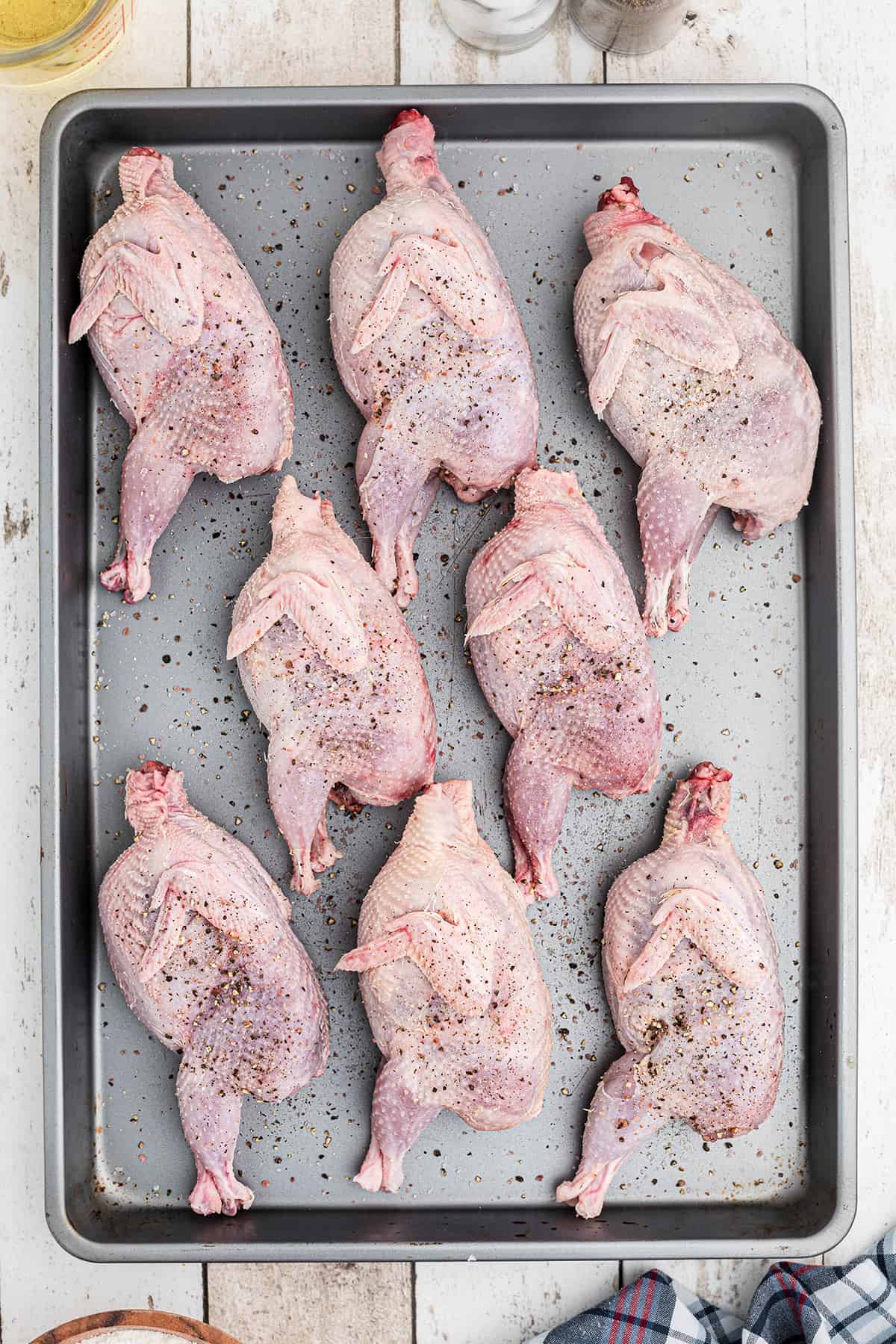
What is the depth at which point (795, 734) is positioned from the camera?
1.78m

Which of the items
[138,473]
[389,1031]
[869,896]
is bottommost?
[389,1031]

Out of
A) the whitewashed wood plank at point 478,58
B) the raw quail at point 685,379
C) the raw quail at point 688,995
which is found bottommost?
the raw quail at point 688,995

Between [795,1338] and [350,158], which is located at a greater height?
[350,158]

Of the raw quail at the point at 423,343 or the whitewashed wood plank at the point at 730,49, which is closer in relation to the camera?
the raw quail at the point at 423,343

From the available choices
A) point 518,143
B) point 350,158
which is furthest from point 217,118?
point 518,143

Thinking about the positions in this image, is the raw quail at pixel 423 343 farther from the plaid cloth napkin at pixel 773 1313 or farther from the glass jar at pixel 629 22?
the plaid cloth napkin at pixel 773 1313

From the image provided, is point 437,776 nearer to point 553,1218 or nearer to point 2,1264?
point 553,1218

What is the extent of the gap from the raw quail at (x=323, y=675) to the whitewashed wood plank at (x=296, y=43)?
0.71 meters

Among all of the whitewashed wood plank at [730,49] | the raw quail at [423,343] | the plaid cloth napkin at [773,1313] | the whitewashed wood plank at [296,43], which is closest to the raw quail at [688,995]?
the plaid cloth napkin at [773,1313]

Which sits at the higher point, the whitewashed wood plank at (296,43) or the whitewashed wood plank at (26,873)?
the whitewashed wood plank at (296,43)

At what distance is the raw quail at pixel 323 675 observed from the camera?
161cm

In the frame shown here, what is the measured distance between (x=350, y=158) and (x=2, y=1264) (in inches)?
76.7

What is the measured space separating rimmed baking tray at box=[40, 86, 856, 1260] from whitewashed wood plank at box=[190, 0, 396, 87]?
0.44 ft

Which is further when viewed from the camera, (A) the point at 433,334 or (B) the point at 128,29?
(B) the point at 128,29
